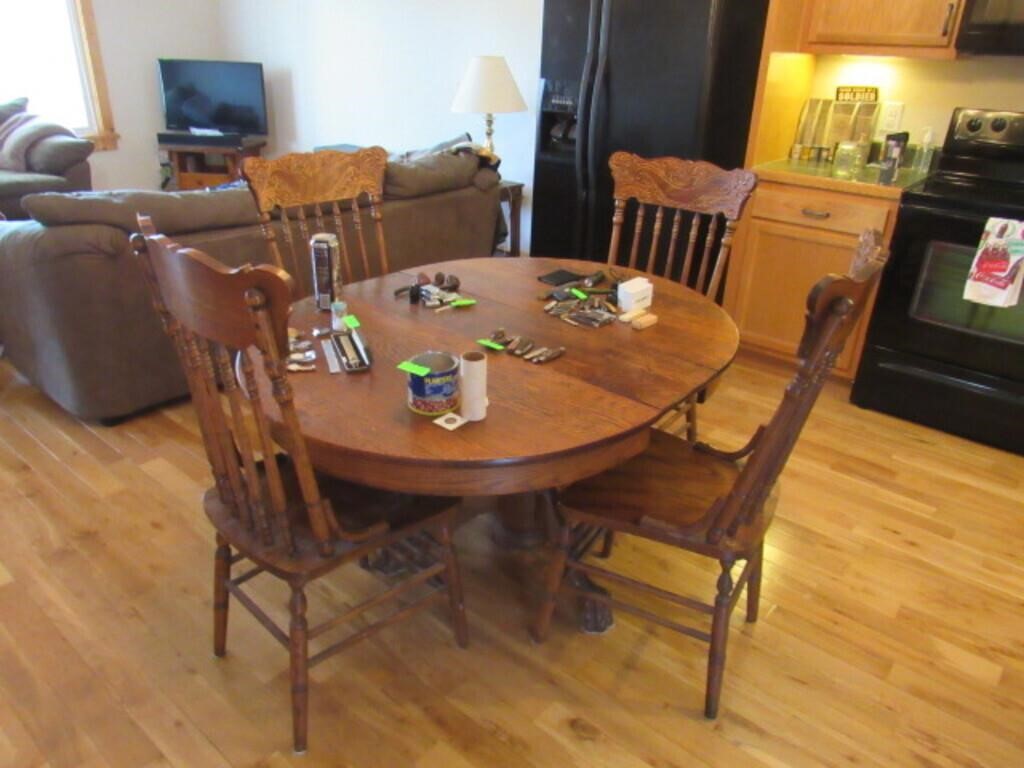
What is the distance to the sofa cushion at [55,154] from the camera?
4629 millimetres

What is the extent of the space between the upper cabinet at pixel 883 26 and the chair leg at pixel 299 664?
9.83 feet

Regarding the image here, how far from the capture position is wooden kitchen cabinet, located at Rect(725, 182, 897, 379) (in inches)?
117

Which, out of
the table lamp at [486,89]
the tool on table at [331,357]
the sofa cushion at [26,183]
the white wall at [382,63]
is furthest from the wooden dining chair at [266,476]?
the sofa cushion at [26,183]

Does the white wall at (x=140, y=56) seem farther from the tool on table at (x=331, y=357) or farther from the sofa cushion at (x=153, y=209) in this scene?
the tool on table at (x=331, y=357)

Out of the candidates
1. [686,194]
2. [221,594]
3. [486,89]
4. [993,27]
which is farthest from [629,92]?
[221,594]

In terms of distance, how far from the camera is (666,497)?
1.65 meters

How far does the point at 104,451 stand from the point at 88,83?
4228 millimetres

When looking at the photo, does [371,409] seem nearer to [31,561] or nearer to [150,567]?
[150,567]

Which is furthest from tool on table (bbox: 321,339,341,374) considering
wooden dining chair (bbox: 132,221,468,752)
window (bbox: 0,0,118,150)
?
window (bbox: 0,0,118,150)

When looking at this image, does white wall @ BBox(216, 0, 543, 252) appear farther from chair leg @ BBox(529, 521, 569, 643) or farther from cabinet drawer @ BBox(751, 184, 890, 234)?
chair leg @ BBox(529, 521, 569, 643)

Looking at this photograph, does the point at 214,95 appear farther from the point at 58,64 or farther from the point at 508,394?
the point at 508,394

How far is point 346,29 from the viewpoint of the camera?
5.09m

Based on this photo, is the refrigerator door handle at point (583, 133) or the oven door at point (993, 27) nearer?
the oven door at point (993, 27)

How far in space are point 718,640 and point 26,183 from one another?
15.5 feet
